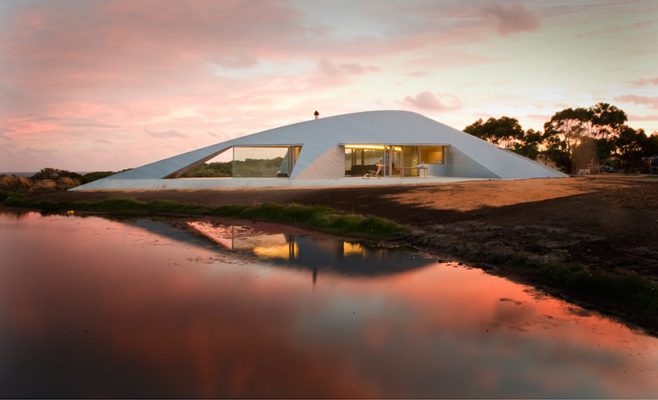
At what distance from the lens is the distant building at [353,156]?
25203 millimetres

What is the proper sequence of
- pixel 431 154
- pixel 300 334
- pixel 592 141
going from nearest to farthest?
pixel 300 334 < pixel 431 154 < pixel 592 141

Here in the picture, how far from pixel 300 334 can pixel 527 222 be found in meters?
6.96

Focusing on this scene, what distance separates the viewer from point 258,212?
15.6 metres

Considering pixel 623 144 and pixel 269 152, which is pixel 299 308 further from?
pixel 623 144

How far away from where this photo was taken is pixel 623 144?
143 feet

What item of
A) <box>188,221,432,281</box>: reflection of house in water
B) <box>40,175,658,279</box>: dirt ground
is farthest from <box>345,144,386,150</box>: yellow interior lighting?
<box>188,221,432,281</box>: reflection of house in water

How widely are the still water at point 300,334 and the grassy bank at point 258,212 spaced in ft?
8.98

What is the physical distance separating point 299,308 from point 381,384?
219 cm

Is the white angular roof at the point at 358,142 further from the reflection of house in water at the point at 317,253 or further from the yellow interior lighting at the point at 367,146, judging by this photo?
the reflection of house in water at the point at 317,253

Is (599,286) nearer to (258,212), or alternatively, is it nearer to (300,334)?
(300,334)

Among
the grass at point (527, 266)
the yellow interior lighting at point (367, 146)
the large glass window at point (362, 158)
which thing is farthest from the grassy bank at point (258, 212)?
the large glass window at point (362, 158)

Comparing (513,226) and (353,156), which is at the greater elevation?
(353,156)

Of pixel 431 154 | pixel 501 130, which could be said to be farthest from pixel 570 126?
pixel 431 154

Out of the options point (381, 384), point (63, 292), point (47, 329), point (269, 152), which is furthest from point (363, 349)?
point (269, 152)
